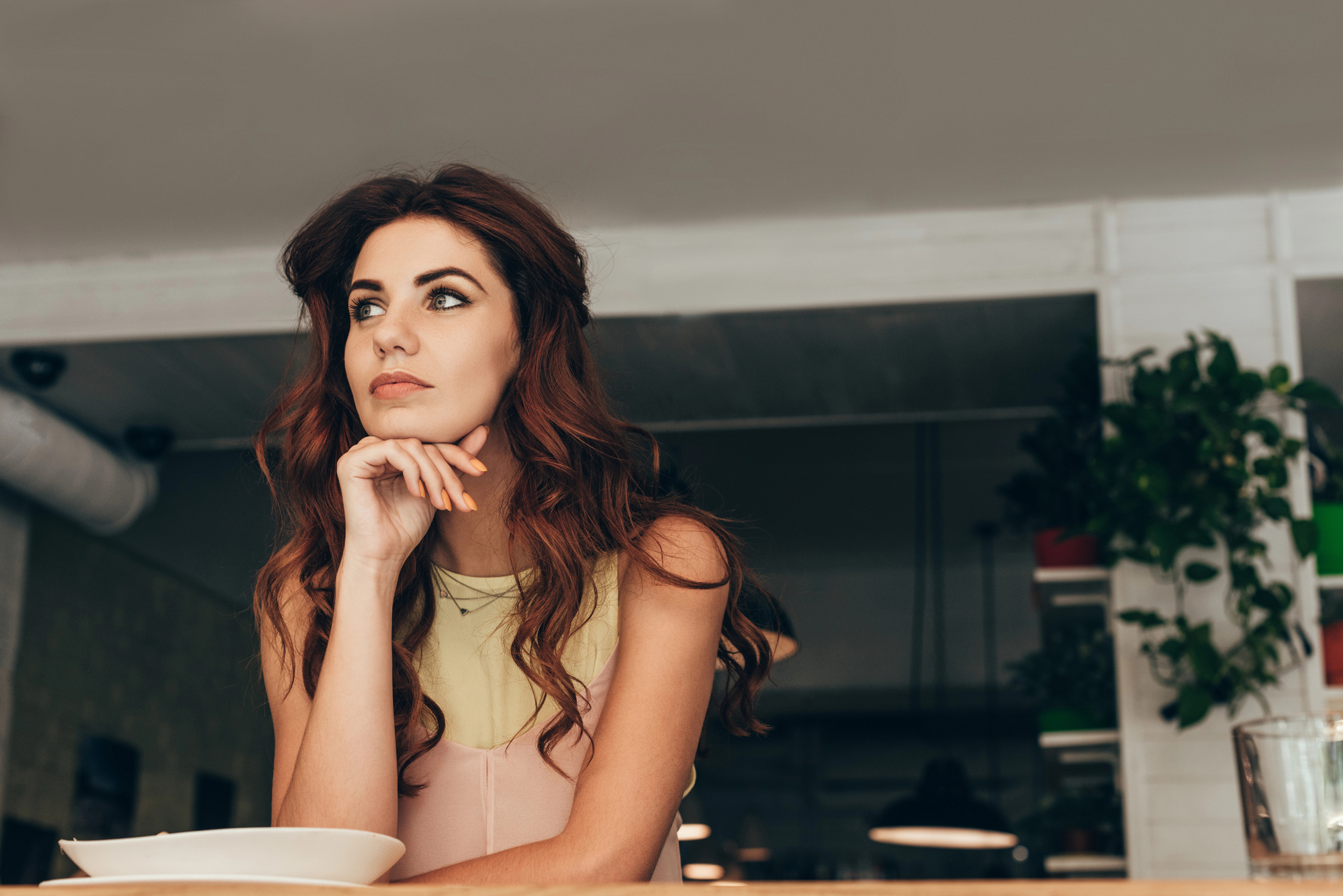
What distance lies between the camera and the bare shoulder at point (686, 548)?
4.34 feet

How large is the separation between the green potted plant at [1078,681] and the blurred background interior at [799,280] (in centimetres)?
3

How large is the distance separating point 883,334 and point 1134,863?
1.59 m

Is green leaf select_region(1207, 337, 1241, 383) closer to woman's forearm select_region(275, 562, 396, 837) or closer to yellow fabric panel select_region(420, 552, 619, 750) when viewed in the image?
yellow fabric panel select_region(420, 552, 619, 750)

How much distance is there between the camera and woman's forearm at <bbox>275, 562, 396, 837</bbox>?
3.83 feet

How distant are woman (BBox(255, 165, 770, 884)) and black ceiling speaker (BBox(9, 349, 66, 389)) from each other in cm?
284

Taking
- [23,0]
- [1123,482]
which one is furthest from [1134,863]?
[23,0]

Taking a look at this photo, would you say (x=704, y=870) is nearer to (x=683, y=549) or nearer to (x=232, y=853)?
(x=683, y=549)

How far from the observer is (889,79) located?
2.96m

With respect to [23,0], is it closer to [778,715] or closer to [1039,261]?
[1039,261]

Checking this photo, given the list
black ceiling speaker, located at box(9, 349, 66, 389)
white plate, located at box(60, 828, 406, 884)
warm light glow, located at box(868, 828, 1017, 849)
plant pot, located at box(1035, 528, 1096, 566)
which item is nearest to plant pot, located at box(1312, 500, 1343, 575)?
plant pot, located at box(1035, 528, 1096, 566)

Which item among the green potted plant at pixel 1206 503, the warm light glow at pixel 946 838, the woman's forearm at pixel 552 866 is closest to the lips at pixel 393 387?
the woman's forearm at pixel 552 866

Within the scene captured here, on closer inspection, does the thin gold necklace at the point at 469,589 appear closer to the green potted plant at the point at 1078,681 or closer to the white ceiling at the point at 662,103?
the white ceiling at the point at 662,103

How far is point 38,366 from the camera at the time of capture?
3998 millimetres

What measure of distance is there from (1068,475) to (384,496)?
2563 millimetres
